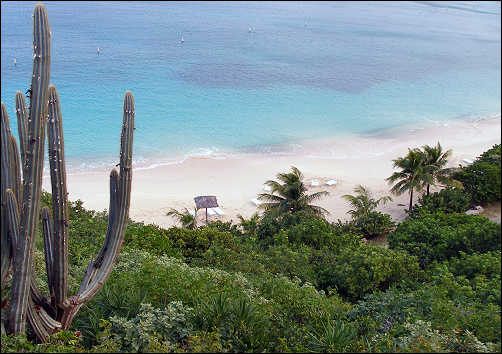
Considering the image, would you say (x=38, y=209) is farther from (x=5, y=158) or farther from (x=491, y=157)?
(x=491, y=157)

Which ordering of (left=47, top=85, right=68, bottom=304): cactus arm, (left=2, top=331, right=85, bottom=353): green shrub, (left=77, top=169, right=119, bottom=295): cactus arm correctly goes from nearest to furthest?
(left=2, top=331, right=85, bottom=353): green shrub → (left=47, top=85, right=68, bottom=304): cactus arm → (left=77, top=169, right=119, bottom=295): cactus arm

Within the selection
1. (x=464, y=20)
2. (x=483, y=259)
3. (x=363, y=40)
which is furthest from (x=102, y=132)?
(x=464, y=20)

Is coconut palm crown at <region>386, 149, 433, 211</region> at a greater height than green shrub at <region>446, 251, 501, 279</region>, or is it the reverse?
coconut palm crown at <region>386, 149, 433, 211</region>

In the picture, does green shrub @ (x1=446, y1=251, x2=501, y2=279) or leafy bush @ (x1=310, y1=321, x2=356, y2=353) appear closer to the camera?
leafy bush @ (x1=310, y1=321, x2=356, y2=353)

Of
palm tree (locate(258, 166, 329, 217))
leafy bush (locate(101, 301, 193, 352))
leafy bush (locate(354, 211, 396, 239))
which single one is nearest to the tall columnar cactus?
leafy bush (locate(101, 301, 193, 352))

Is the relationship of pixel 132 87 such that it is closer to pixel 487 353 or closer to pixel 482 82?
pixel 482 82

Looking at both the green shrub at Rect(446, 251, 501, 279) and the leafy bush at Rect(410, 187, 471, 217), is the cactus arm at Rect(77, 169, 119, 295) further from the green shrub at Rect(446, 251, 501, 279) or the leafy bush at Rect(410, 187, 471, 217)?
the leafy bush at Rect(410, 187, 471, 217)

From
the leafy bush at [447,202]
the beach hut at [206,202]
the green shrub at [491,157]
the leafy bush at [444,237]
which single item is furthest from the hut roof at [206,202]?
the green shrub at [491,157]

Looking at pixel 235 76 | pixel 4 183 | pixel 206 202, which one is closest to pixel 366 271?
pixel 4 183
